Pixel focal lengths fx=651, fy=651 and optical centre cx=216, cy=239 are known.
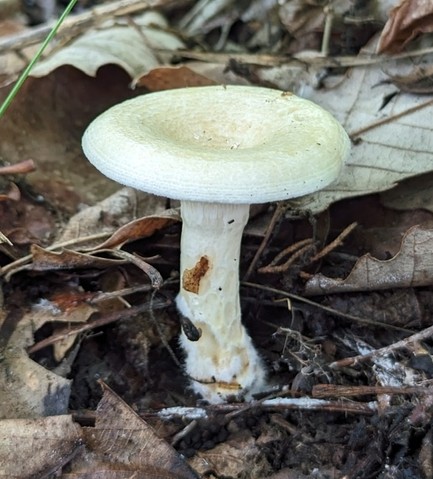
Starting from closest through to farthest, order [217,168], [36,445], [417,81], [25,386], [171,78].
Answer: [217,168]
[36,445]
[25,386]
[417,81]
[171,78]

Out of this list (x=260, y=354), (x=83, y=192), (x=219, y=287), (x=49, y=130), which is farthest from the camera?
(x=49, y=130)

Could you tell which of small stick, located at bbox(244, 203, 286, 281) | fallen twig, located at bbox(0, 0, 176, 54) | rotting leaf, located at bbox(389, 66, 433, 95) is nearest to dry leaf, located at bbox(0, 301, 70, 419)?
small stick, located at bbox(244, 203, 286, 281)

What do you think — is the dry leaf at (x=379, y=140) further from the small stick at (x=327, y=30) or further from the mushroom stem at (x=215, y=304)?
the mushroom stem at (x=215, y=304)

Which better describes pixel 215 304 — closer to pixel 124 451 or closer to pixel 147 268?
pixel 147 268

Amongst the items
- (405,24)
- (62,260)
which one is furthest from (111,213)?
(405,24)

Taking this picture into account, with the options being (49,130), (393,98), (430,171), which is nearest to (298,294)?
(430,171)

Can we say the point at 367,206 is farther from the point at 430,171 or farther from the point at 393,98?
the point at 393,98

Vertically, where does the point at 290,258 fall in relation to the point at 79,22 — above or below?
below

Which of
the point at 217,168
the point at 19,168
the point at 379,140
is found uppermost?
the point at 217,168
